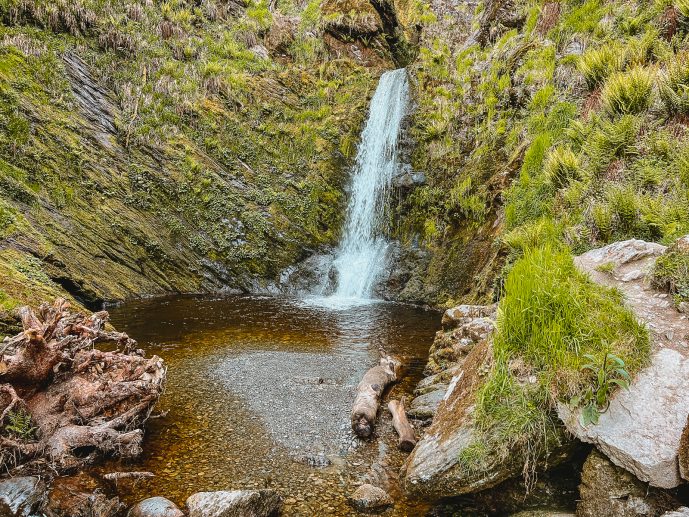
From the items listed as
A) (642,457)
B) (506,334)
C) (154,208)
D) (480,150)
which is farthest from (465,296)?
(154,208)

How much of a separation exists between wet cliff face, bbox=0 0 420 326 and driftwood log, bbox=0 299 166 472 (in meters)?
2.77

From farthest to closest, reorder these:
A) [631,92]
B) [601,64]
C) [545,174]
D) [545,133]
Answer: [545,133], [601,64], [545,174], [631,92]

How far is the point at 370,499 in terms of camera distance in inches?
138

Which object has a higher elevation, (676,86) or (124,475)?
(676,86)

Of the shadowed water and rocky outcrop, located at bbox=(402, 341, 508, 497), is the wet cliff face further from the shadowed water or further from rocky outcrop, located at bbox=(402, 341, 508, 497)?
rocky outcrop, located at bbox=(402, 341, 508, 497)

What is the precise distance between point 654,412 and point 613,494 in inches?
22.4

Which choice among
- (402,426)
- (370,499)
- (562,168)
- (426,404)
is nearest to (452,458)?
(370,499)

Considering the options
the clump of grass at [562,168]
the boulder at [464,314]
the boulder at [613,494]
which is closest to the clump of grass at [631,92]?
the clump of grass at [562,168]

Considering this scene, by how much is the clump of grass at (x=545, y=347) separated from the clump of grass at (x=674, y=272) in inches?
15.9

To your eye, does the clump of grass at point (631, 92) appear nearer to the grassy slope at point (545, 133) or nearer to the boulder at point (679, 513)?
the grassy slope at point (545, 133)

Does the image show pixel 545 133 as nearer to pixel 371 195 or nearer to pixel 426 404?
pixel 426 404

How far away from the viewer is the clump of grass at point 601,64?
783 centimetres

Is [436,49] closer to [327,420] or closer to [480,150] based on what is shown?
[480,150]

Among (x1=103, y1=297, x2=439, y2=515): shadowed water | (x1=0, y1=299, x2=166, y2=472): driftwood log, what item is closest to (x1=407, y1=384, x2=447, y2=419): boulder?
(x1=103, y1=297, x2=439, y2=515): shadowed water
